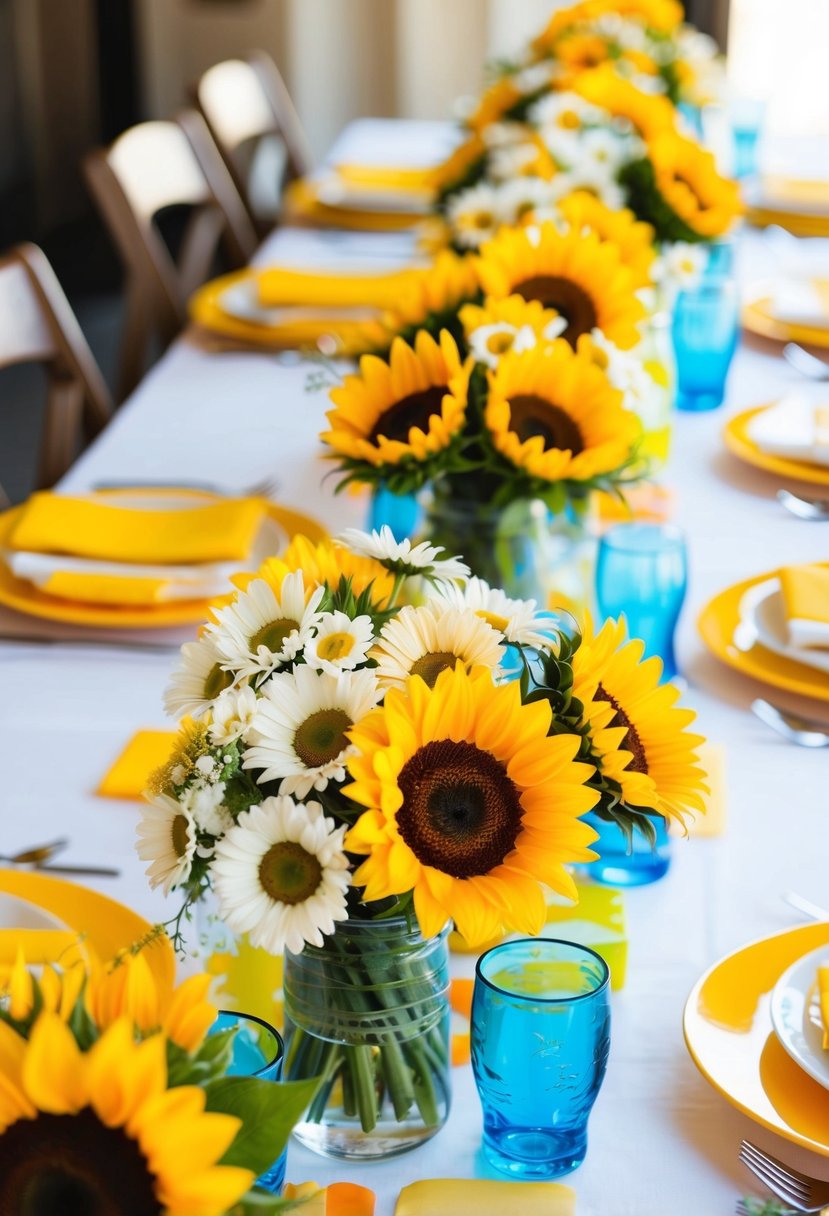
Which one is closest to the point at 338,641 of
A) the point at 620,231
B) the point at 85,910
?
the point at 85,910

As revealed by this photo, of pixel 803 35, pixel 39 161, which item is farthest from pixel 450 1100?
pixel 39 161

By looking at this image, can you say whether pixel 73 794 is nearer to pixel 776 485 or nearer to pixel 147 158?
pixel 776 485

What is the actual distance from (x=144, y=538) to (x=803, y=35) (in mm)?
4738

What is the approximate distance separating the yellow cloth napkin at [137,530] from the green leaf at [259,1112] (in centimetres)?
95

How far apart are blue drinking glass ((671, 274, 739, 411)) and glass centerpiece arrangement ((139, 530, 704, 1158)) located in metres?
1.23

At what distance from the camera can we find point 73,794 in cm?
121

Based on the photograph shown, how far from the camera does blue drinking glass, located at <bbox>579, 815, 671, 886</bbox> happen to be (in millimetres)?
1092

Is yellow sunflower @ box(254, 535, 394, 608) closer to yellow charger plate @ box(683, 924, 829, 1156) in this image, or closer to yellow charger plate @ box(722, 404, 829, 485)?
yellow charger plate @ box(683, 924, 829, 1156)

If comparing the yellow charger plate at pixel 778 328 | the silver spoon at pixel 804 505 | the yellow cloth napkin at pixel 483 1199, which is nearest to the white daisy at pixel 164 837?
the yellow cloth napkin at pixel 483 1199

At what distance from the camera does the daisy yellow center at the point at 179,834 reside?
2.48 ft

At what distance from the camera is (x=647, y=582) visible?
1333mm

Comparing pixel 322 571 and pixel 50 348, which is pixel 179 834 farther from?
pixel 50 348

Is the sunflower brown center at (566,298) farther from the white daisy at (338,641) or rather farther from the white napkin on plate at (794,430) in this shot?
the white daisy at (338,641)

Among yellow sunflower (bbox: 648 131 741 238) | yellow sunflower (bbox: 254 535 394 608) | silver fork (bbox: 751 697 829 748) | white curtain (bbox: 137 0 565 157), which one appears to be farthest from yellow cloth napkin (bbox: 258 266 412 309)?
white curtain (bbox: 137 0 565 157)
